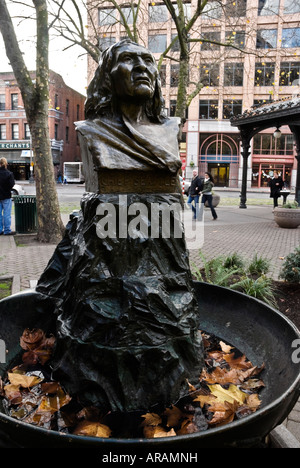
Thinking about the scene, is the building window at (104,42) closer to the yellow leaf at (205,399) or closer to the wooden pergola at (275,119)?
the wooden pergola at (275,119)

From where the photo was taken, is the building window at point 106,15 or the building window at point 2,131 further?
the building window at point 2,131

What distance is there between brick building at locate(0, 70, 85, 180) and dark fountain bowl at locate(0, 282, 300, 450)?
142 feet

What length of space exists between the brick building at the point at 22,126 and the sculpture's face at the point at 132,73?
43483mm

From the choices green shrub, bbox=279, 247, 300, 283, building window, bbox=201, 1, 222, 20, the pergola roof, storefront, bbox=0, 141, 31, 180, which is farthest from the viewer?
storefront, bbox=0, 141, 31, 180

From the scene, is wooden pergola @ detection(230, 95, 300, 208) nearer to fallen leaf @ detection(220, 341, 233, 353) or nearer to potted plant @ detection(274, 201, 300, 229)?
potted plant @ detection(274, 201, 300, 229)

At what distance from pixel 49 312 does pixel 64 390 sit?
33.0 inches

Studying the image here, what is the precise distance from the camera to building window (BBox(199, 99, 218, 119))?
40.3m

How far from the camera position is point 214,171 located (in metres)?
42.1

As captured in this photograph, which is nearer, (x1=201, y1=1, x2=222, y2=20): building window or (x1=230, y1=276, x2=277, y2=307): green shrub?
(x1=230, y1=276, x2=277, y2=307): green shrub

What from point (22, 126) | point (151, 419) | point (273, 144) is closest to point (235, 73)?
point (273, 144)

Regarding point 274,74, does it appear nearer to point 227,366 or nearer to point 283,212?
point 283,212

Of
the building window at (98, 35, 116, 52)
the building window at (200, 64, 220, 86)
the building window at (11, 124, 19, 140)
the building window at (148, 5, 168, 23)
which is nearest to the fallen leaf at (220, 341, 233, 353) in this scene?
the building window at (98, 35, 116, 52)

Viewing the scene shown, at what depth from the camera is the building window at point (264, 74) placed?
37469 mm

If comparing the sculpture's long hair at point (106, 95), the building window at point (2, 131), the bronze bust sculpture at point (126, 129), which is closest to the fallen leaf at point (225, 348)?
the bronze bust sculpture at point (126, 129)
